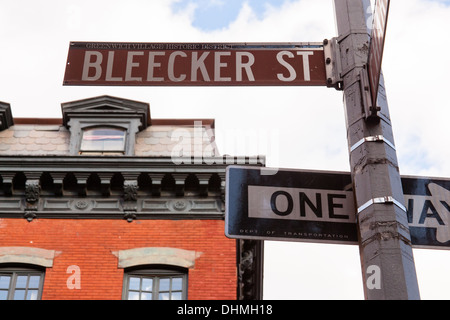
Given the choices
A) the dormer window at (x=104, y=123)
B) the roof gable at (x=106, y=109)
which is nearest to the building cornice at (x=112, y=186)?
the dormer window at (x=104, y=123)

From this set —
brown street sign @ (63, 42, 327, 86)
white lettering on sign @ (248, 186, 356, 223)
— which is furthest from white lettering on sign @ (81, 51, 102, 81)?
white lettering on sign @ (248, 186, 356, 223)

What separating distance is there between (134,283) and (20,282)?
8.27 ft

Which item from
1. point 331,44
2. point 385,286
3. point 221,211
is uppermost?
point 221,211

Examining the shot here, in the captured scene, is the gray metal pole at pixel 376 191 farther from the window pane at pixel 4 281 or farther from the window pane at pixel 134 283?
the window pane at pixel 4 281

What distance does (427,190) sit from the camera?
4.08 metres

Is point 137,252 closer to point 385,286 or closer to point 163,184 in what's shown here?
point 163,184

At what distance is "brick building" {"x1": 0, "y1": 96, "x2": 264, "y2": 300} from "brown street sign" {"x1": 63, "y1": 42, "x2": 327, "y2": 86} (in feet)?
29.7

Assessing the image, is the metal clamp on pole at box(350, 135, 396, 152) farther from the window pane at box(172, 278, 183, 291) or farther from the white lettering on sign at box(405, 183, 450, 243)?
the window pane at box(172, 278, 183, 291)

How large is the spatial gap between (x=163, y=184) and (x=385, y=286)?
12.1 meters
